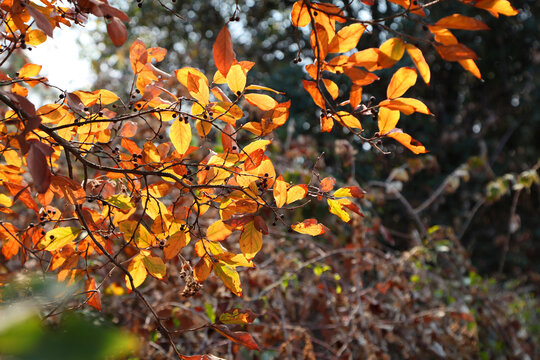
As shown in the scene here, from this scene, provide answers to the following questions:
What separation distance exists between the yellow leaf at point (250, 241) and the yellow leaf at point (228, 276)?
2.0 inches

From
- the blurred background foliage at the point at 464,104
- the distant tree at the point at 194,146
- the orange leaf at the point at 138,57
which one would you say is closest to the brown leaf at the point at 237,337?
the distant tree at the point at 194,146

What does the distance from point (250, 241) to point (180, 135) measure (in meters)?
0.24

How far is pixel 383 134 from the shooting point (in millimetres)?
872

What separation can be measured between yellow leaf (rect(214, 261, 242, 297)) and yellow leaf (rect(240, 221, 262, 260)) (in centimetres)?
5

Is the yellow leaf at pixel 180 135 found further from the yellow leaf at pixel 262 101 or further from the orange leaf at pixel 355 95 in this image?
→ the orange leaf at pixel 355 95

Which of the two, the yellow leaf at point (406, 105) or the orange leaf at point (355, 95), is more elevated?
the orange leaf at point (355, 95)

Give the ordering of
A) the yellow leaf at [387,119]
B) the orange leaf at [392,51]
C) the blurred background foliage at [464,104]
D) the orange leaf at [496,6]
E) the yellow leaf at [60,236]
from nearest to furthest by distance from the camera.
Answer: the orange leaf at [496,6] → the orange leaf at [392,51] → the yellow leaf at [387,119] → the yellow leaf at [60,236] → the blurred background foliage at [464,104]

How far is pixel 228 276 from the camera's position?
3.05 ft

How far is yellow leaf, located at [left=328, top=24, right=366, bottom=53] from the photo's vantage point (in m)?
0.77

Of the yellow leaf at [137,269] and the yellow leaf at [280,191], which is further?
the yellow leaf at [137,269]

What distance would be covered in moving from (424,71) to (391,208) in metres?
5.24

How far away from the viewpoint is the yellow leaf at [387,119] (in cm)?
85

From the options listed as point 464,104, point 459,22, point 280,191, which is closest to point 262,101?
point 280,191

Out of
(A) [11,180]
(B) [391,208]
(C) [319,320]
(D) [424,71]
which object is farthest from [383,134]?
(B) [391,208]
